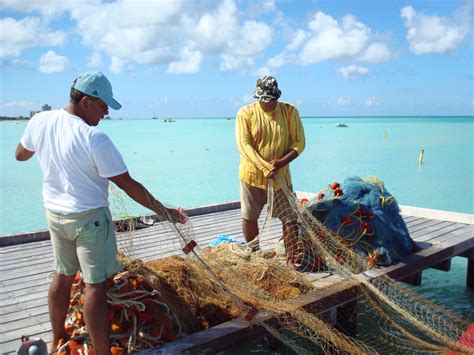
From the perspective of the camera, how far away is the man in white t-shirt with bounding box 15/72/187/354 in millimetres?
2541

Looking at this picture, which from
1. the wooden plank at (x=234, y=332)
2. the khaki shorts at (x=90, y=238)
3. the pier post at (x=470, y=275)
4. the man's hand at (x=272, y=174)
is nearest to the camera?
the khaki shorts at (x=90, y=238)

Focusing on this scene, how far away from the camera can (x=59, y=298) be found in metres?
2.84

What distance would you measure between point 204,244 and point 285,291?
181cm

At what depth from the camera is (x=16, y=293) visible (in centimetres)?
411

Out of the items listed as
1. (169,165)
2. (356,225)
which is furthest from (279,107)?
(169,165)

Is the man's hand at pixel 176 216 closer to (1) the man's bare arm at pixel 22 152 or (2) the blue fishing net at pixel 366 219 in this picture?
(1) the man's bare arm at pixel 22 152

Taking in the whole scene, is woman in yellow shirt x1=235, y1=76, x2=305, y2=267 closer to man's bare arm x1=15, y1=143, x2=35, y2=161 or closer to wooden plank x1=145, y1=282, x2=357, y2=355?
wooden plank x1=145, y1=282, x2=357, y2=355

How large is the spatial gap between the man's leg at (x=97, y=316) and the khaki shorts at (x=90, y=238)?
2.3 inches

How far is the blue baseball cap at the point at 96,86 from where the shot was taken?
8.69 ft

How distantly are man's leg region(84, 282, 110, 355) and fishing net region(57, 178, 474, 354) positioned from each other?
11.0 inches

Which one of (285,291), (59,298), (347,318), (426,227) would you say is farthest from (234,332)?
(426,227)

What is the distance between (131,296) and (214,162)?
90.5ft

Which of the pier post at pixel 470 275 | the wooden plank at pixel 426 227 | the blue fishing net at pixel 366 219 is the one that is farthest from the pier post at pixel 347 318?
the pier post at pixel 470 275

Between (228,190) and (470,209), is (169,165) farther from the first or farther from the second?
(470,209)
